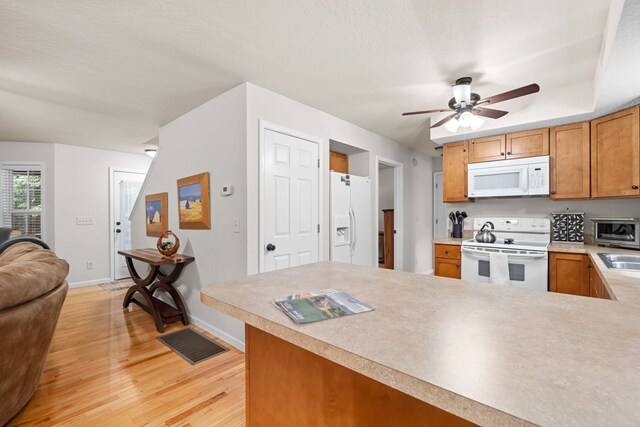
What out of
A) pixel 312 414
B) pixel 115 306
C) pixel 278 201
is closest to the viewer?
pixel 312 414

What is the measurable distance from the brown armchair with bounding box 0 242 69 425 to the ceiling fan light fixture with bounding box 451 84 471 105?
332cm

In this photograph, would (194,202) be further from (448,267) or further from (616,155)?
(616,155)

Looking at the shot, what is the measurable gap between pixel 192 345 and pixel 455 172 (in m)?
3.53

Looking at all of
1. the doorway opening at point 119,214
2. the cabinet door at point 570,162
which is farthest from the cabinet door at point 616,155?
the doorway opening at point 119,214

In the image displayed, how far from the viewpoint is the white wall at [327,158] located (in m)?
2.61

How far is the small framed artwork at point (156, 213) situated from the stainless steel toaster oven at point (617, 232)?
15.8ft

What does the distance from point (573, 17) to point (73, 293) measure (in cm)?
643

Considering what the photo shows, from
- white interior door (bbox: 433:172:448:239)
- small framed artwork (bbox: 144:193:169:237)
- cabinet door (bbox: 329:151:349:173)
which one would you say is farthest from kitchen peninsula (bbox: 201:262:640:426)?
white interior door (bbox: 433:172:448:239)

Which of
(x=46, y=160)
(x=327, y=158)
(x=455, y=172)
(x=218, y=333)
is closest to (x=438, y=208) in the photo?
(x=455, y=172)

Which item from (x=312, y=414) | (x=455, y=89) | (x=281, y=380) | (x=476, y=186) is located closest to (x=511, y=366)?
(x=312, y=414)

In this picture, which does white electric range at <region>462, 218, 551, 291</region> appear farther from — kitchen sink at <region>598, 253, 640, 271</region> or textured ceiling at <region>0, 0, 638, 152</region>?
textured ceiling at <region>0, 0, 638, 152</region>

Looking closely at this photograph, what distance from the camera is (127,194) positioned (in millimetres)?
5473

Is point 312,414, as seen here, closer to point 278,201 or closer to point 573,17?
point 278,201

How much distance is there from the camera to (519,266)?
2943 mm
